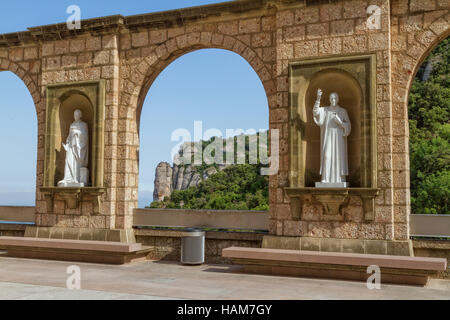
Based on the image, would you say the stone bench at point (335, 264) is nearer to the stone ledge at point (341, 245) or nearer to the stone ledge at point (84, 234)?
the stone ledge at point (341, 245)

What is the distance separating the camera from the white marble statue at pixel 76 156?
1005cm

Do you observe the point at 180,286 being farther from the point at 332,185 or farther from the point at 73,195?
the point at 73,195

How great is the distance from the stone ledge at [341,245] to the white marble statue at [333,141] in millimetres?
985

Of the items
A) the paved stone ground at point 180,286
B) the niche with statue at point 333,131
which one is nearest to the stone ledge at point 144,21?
the niche with statue at point 333,131

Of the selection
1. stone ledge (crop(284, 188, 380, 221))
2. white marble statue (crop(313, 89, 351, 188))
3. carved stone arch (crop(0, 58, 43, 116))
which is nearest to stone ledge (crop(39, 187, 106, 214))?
carved stone arch (crop(0, 58, 43, 116))

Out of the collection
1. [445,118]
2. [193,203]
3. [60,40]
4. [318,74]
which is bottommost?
[193,203]

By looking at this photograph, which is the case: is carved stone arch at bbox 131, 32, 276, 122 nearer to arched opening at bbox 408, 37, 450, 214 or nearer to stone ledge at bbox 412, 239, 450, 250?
stone ledge at bbox 412, 239, 450, 250

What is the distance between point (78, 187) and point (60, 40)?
3353 mm

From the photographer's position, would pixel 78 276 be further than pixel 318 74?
No

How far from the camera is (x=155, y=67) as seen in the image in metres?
10.1

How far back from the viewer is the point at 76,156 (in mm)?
10102

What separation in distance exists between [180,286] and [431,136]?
32.5 meters
